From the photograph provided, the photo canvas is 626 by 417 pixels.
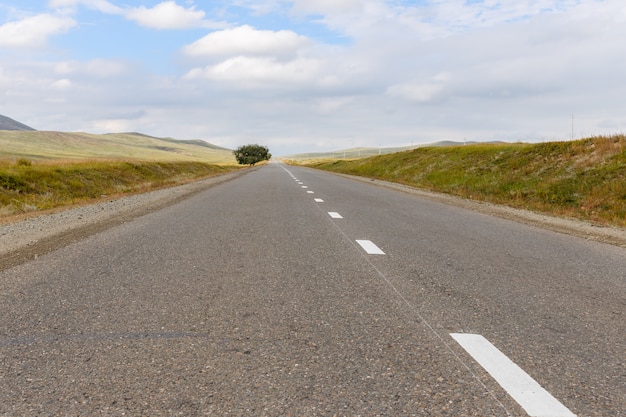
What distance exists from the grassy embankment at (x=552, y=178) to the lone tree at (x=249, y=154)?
100 metres

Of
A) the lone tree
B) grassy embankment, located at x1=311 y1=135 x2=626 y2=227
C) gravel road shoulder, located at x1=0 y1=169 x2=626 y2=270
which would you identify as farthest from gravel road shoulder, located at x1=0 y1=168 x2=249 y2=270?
the lone tree

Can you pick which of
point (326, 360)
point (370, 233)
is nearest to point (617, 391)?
point (326, 360)

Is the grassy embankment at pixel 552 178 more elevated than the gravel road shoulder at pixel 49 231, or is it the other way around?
the grassy embankment at pixel 552 178

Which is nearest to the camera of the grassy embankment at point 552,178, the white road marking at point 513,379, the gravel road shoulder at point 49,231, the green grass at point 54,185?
the white road marking at point 513,379

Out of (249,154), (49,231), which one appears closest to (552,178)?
(49,231)

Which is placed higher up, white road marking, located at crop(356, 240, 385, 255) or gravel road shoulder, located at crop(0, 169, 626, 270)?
white road marking, located at crop(356, 240, 385, 255)

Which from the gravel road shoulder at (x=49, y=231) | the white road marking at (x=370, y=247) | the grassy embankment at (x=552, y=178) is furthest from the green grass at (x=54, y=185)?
the grassy embankment at (x=552, y=178)

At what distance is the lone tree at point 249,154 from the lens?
135500 mm

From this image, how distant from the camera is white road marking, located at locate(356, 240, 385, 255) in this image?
286 inches

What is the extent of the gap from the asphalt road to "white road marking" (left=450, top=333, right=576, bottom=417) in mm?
24

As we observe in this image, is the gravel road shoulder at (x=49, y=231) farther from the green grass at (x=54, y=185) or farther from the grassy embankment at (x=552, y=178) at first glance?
the grassy embankment at (x=552, y=178)

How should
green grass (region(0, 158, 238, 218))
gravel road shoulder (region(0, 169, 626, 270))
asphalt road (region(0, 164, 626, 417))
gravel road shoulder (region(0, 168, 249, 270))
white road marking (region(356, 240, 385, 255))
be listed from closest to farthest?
asphalt road (region(0, 164, 626, 417)) → white road marking (region(356, 240, 385, 255)) → gravel road shoulder (region(0, 168, 249, 270)) → gravel road shoulder (region(0, 169, 626, 270)) → green grass (region(0, 158, 238, 218))

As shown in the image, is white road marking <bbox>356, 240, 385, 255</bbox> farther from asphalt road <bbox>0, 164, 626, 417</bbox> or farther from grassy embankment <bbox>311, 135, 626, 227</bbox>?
grassy embankment <bbox>311, 135, 626, 227</bbox>

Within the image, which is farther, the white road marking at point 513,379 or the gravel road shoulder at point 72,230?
the gravel road shoulder at point 72,230
